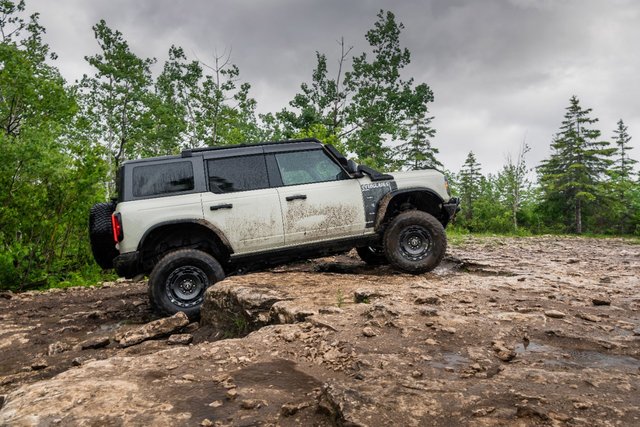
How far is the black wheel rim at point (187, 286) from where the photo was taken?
17.3 feet

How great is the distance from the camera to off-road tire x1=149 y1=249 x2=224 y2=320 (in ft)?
16.8

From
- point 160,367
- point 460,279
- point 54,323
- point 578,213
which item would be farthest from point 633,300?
point 578,213

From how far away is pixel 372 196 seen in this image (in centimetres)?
586

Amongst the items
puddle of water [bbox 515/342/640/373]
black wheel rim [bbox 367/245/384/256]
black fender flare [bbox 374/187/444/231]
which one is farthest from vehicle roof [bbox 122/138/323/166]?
puddle of water [bbox 515/342/640/373]

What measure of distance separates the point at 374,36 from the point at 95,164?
21519 mm

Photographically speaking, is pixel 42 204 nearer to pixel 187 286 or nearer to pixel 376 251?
pixel 187 286

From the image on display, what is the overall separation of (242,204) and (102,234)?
1.86 metres

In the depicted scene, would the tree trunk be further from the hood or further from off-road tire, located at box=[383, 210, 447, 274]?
off-road tire, located at box=[383, 210, 447, 274]

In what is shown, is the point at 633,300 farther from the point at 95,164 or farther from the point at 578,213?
the point at 578,213

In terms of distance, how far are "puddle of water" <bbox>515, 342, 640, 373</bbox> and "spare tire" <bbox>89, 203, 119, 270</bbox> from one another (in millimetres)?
4917

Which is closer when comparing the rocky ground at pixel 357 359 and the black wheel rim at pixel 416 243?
the rocky ground at pixel 357 359

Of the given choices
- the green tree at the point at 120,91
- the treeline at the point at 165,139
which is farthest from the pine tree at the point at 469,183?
the green tree at the point at 120,91

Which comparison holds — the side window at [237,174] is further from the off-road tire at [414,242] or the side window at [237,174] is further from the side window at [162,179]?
the off-road tire at [414,242]

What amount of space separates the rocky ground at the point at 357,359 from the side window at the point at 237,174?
127cm
